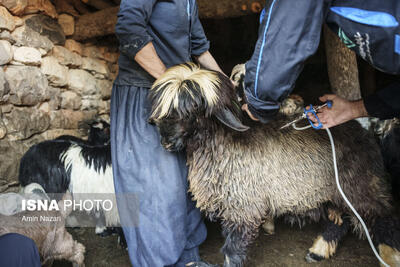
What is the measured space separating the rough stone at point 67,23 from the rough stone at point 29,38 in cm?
38

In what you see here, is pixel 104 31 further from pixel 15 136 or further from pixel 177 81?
pixel 177 81

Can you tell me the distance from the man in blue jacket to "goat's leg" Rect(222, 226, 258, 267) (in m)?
0.23

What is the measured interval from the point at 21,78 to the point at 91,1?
4.70 ft

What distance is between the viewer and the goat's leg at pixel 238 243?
199 centimetres

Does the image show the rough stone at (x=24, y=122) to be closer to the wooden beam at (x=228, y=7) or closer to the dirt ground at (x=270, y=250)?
the dirt ground at (x=270, y=250)

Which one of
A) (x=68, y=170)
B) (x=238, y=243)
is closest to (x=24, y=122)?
(x=68, y=170)

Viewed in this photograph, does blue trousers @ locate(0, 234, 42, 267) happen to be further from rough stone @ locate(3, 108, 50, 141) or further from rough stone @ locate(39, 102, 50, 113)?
rough stone @ locate(39, 102, 50, 113)

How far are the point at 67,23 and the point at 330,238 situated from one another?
3562mm

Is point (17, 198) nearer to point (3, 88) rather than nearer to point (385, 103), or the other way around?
point (3, 88)

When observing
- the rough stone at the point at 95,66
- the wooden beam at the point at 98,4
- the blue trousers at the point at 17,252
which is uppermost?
the wooden beam at the point at 98,4

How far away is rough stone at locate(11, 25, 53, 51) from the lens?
258 cm

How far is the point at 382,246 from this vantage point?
2.08 m

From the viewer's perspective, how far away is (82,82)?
3475 millimetres

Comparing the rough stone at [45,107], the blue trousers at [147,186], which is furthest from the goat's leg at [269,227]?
the rough stone at [45,107]
